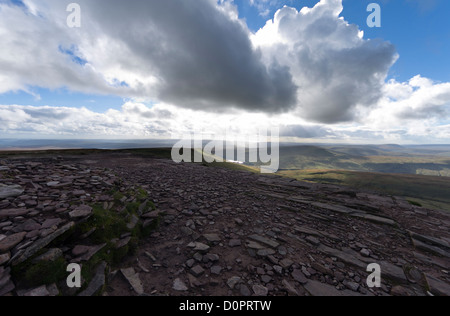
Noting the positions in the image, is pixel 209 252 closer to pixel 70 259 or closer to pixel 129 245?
pixel 129 245

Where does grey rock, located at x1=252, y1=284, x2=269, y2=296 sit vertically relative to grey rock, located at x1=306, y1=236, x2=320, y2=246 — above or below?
above

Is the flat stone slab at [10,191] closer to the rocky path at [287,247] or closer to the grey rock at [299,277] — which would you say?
the rocky path at [287,247]

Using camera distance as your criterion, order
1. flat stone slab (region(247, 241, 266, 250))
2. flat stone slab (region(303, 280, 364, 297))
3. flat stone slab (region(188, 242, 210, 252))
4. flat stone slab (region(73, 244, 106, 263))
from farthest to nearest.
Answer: flat stone slab (region(247, 241, 266, 250)) → flat stone slab (region(188, 242, 210, 252)) → flat stone slab (region(303, 280, 364, 297)) → flat stone slab (region(73, 244, 106, 263))

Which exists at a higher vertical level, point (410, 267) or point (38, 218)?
point (38, 218)

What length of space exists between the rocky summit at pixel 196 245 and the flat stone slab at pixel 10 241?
21 mm

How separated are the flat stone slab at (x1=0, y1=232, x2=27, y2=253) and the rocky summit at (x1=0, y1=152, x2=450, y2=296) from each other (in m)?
0.02

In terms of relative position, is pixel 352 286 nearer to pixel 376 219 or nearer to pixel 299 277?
pixel 299 277

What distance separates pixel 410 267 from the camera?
23.1 feet

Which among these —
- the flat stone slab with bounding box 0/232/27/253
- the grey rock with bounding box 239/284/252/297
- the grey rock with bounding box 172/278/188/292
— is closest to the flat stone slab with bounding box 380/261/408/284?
the grey rock with bounding box 239/284/252/297

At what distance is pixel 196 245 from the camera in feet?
24.4

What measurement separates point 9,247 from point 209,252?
601cm

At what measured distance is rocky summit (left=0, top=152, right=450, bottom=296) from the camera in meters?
5.16

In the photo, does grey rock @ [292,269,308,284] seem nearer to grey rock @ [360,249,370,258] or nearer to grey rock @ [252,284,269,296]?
grey rock @ [252,284,269,296]
